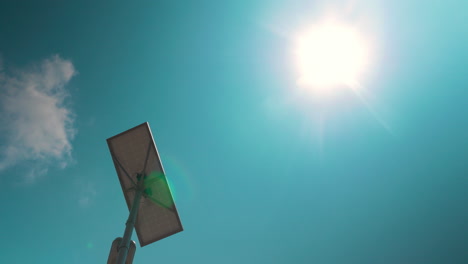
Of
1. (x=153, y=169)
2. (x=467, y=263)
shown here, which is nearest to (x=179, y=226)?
(x=153, y=169)

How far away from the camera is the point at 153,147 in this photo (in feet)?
29.6

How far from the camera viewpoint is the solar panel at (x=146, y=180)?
28.6 ft

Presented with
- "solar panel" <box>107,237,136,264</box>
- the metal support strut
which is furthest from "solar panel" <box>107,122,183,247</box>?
"solar panel" <box>107,237,136,264</box>

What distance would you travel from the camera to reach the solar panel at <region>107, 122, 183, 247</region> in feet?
28.6

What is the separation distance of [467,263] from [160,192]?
67751mm

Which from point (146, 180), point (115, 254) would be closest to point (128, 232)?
point (115, 254)

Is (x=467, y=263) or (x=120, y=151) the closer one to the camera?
(x=120, y=151)

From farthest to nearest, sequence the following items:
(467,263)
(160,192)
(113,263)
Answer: (467,263), (160,192), (113,263)

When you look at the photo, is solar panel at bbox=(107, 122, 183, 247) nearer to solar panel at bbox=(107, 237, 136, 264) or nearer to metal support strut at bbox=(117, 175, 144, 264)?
metal support strut at bbox=(117, 175, 144, 264)

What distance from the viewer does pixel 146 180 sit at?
8.60 metres

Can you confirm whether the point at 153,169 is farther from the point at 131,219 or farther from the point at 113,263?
the point at 113,263

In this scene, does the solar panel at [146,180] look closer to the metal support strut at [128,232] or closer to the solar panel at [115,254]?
the metal support strut at [128,232]

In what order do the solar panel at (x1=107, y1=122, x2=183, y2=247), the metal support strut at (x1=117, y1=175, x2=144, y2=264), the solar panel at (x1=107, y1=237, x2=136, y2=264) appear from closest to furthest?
the metal support strut at (x1=117, y1=175, x2=144, y2=264) → the solar panel at (x1=107, y1=237, x2=136, y2=264) → the solar panel at (x1=107, y1=122, x2=183, y2=247)

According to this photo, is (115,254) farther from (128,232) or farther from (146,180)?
(146,180)
